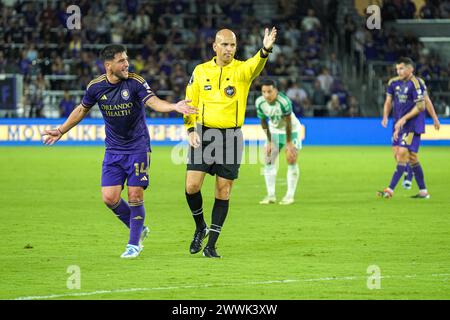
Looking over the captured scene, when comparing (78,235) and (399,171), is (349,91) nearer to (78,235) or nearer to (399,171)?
(399,171)

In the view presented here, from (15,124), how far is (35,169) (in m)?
9.81

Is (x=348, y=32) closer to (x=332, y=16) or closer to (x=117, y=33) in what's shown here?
(x=332, y=16)

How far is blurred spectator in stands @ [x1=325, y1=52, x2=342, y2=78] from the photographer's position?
125 feet

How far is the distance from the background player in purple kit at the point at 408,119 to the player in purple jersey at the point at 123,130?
25.3 ft

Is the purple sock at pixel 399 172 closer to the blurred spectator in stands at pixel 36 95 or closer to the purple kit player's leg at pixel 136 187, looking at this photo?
the purple kit player's leg at pixel 136 187

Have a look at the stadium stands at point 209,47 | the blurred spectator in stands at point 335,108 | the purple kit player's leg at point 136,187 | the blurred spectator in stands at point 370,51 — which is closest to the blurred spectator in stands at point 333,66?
the stadium stands at point 209,47

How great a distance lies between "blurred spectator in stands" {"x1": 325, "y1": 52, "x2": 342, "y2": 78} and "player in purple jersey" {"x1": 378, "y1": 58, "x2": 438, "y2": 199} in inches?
774

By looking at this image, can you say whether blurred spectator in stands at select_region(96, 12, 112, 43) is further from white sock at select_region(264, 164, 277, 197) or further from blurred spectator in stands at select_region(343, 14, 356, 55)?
white sock at select_region(264, 164, 277, 197)

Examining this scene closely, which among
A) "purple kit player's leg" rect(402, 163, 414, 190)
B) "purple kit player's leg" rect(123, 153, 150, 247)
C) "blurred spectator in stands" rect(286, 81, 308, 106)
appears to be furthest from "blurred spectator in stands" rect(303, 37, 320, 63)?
"purple kit player's leg" rect(123, 153, 150, 247)

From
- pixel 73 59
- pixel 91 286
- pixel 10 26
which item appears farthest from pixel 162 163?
pixel 91 286

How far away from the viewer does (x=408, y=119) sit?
60.4ft

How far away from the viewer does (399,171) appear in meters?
18.3

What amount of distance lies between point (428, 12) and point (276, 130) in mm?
24846

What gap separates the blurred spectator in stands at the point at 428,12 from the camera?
40844mm
